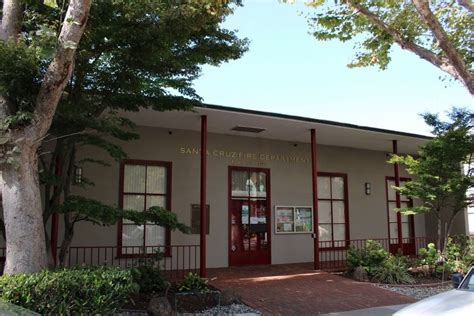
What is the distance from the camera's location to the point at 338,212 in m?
16.4

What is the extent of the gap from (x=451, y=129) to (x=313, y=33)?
497 centimetres

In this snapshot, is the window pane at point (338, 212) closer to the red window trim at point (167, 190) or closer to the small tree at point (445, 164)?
the small tree at point (445, 164)

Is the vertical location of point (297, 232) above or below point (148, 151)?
below

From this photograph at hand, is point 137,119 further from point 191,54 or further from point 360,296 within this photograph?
point 360,296

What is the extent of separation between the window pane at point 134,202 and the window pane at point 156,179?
0.31 metres

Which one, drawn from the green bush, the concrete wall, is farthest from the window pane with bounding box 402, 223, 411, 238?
the green bush

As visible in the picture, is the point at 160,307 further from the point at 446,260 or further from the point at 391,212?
the point at 391,212

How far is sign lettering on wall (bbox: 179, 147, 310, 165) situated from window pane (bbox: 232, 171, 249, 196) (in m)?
0.38

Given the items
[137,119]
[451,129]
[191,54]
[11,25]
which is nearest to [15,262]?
[11,25]

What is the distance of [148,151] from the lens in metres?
12.9

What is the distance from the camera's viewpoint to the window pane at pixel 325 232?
1579 centimetres

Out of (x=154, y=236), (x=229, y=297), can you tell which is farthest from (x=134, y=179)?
(x=229, y=297)

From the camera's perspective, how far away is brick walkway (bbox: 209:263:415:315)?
9.08 m

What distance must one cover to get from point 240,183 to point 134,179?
3.36m
